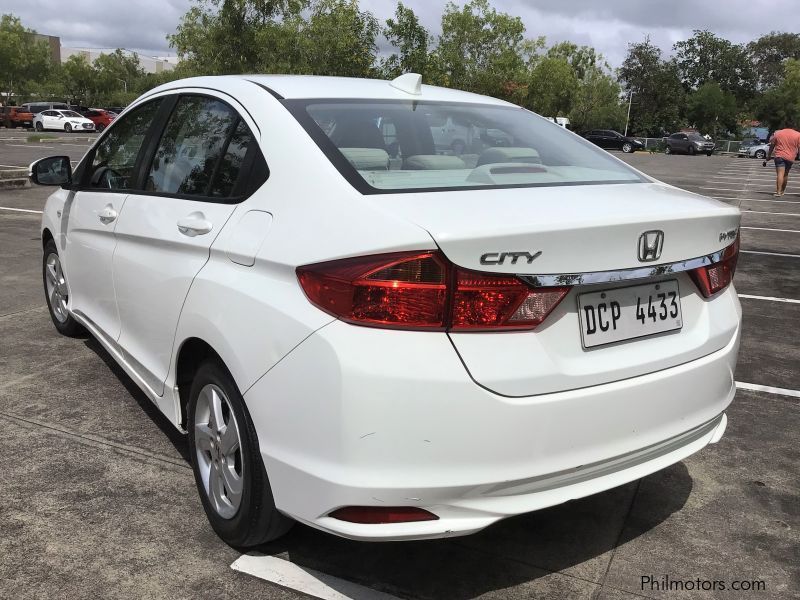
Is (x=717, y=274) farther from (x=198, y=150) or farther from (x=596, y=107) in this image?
(x=596, y=107)

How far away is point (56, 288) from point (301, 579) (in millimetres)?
3308

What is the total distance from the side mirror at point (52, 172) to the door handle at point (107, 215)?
873 mm

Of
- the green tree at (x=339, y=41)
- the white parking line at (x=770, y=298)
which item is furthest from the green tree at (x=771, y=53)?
the white parking line at (x=770, y=298)

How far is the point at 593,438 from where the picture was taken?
7.23 ft

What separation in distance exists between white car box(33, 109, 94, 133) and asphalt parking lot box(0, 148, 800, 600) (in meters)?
46.5

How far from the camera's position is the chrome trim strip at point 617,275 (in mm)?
2098

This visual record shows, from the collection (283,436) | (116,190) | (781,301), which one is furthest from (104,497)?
(781,301)

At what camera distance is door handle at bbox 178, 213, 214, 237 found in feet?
8.85

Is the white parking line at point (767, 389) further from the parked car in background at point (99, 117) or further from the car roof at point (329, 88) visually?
the parked car in background at point (99, 117)

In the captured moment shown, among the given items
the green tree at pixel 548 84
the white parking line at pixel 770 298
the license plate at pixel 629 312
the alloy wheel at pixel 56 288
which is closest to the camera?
the license plate at pixel 629 312

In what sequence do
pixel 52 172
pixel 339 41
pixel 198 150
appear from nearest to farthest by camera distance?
pixel 198 150 < pixel 52 172 < pixel 339 41

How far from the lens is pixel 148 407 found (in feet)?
13.1

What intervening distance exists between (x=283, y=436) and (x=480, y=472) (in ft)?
1.94

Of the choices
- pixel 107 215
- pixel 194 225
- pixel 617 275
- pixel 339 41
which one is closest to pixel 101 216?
pixel 107 215
